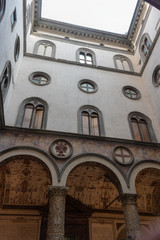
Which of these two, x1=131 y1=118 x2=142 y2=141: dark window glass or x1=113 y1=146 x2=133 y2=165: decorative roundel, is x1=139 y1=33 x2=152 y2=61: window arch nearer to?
x1=131 y1=118 x2=142 y2=141: dark window glass

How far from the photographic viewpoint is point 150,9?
565 inches

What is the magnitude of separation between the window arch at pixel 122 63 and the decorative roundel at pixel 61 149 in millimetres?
8903

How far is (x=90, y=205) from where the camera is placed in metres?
10.6

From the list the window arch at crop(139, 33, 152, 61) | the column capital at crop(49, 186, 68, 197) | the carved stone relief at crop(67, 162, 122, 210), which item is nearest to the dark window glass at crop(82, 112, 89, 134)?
the carved stone relief at crop(67, 162, 122, 210)

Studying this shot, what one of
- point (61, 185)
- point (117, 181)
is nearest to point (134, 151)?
point (117, 181)

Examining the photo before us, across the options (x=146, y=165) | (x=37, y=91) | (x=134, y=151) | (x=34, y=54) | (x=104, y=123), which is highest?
(x=34, y=54)

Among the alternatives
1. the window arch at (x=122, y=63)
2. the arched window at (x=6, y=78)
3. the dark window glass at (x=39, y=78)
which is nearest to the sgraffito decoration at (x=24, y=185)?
the arched window at (x=6, y=78)

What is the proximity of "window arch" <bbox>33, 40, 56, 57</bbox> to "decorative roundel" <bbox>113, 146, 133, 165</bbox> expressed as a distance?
8.76 m

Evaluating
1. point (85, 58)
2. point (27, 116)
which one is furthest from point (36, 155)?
point (85, 58)

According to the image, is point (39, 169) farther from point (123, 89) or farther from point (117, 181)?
point (123, 89)

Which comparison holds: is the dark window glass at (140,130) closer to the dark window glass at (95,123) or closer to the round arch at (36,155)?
the dark window glass at (95,123)

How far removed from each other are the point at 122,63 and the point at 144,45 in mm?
2096

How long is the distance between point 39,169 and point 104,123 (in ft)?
13.3

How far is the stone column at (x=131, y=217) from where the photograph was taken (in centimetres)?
698
